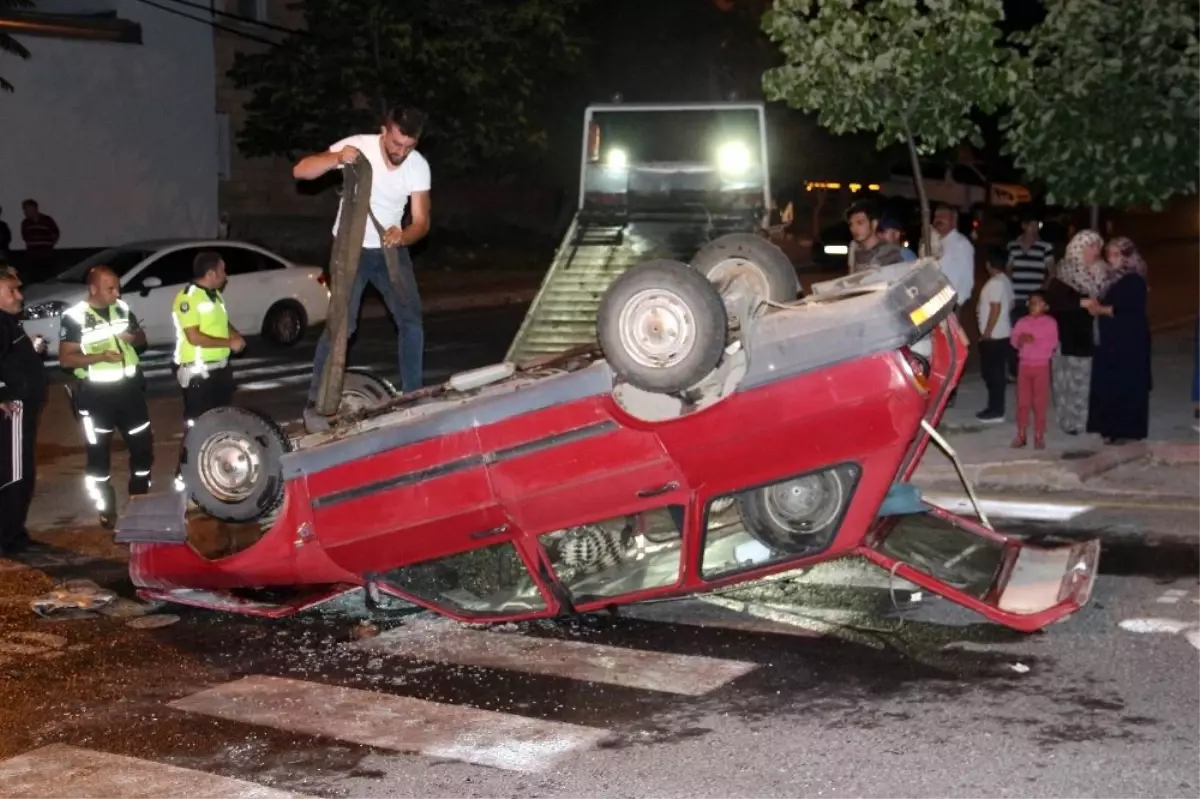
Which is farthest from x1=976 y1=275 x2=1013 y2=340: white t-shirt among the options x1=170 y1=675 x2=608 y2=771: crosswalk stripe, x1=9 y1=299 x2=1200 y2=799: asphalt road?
x1=170 y1=675 x2=608 y2=771: crosswalk stripe

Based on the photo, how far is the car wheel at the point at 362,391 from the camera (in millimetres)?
9102

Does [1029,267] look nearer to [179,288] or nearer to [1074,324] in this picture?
[1074,324]

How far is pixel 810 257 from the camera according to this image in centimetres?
3678

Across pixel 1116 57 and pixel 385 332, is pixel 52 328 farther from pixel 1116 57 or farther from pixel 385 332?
pixel 1116 57

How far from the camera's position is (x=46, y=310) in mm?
19266

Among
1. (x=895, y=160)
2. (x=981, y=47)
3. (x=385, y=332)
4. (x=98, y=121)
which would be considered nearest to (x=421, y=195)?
(x=981, y=47)

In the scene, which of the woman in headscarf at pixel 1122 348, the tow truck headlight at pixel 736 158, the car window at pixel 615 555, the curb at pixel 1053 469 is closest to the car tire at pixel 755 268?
the car window at pixel 615 555

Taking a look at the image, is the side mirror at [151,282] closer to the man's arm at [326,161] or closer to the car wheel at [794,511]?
the man's arm at [326,161]

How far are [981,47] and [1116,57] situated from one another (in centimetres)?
123

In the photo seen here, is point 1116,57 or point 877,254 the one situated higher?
point 1116,57

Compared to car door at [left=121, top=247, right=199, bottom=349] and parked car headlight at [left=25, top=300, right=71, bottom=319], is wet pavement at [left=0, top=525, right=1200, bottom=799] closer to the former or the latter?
parked car headlight at [left=25, top=300, right=71, bottom=319]

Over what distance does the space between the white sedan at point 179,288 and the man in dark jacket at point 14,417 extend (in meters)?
8.61

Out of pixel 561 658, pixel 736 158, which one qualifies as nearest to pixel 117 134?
pixel 736 158

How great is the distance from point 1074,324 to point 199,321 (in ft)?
20.9
